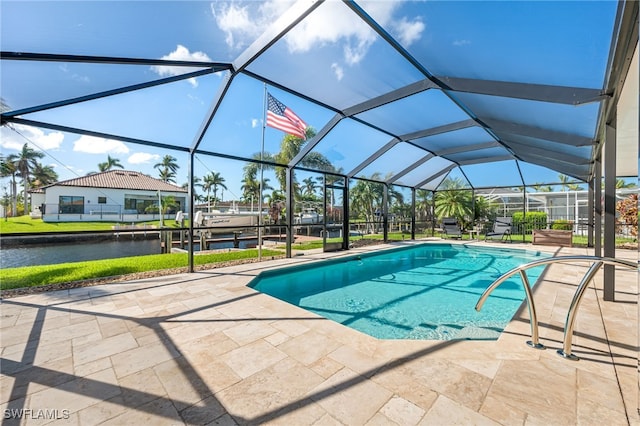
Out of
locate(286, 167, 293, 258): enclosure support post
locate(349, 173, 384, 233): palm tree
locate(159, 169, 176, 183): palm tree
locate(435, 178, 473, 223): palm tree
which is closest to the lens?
locate(286, 167, 293, 258): enclosure support post

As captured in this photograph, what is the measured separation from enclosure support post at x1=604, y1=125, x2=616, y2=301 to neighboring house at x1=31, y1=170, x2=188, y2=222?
39.8 feet

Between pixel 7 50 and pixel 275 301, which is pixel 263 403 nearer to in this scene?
pixel 275 301

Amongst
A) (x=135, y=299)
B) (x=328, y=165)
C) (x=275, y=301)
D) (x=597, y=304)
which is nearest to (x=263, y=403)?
(x=275, y=301)

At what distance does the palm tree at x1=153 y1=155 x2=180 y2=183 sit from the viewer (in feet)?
115

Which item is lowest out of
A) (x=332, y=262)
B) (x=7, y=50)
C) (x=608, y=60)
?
(x=332, y=262)

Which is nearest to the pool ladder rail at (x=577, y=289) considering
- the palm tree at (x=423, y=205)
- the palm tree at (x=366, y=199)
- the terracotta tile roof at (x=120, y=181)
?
the terracotta tile roof at (x=120, y=181)

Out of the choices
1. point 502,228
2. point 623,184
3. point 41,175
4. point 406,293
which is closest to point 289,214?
point 406,293

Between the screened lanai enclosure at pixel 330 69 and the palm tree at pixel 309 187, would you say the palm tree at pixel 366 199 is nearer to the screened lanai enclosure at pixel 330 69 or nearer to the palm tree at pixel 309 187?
the palm tree at pixel 309 187

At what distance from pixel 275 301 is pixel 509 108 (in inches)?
207

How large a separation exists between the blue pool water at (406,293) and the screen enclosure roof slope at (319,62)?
3.16 meters

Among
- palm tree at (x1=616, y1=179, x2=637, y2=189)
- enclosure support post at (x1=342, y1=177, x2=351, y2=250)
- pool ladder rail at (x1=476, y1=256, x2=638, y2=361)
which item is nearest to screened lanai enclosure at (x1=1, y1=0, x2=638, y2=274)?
pool ladder rail at (x1=476, y1=256, x2=638, y2=361)

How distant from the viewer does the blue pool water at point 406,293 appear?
12.6 ft

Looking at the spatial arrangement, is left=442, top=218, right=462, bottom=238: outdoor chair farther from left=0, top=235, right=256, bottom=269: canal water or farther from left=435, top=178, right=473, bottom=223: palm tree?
left=0, top=235, right=256, bottom=269: canal water

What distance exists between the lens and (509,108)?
483 centimetres
